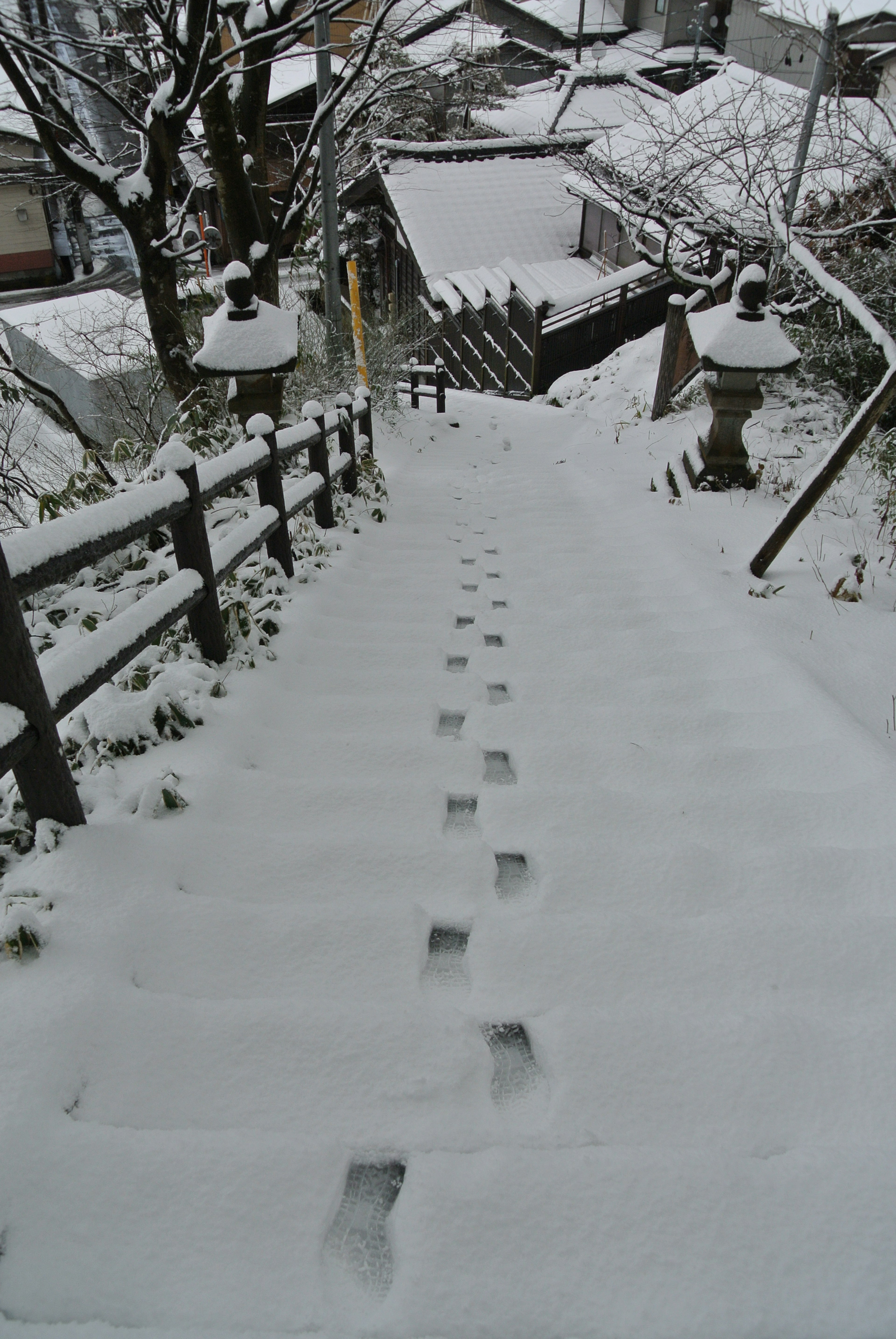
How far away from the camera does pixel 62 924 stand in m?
1.84

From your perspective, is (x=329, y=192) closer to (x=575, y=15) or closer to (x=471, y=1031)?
(x=471, y=1031)

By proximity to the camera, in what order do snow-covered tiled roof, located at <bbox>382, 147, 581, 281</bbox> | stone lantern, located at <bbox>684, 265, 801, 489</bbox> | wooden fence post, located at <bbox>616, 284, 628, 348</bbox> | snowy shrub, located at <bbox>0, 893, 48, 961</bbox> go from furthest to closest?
snow-covered tiled roof, located at <bbox>382, 147, 581, 281</bbox>
wooden fence post, located at <bbox>616, 284, 628, 348</bbox>
stone lantern, located at <bbox>684, 265, 801, 489</bbox>
snowy shrub, located at <bbox>0, 893, 48, 961</bbox>

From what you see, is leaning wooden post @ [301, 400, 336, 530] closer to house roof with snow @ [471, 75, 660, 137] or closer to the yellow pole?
the yellow pole

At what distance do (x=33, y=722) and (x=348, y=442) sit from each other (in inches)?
191

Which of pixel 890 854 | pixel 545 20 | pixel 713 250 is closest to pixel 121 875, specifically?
pixel 890 854

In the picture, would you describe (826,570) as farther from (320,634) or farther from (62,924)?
(62,924)

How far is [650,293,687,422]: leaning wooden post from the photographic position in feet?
29.9

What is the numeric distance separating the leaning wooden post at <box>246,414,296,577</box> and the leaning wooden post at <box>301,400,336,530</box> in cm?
81

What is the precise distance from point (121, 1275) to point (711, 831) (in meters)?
1.93

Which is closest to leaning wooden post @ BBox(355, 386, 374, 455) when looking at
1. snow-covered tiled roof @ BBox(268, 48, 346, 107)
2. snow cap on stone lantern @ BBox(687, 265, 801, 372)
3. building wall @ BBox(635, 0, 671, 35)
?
snow cap on stone lantern @ BBox(687, 265, 801, 372)

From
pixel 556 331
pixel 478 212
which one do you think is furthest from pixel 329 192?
pixel 478 212

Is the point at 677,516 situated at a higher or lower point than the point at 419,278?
lower

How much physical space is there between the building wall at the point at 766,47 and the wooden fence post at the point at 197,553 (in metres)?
7.43

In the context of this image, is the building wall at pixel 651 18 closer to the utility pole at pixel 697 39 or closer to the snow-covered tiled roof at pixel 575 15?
the snow-covered tiled roof at pixel 575 15
